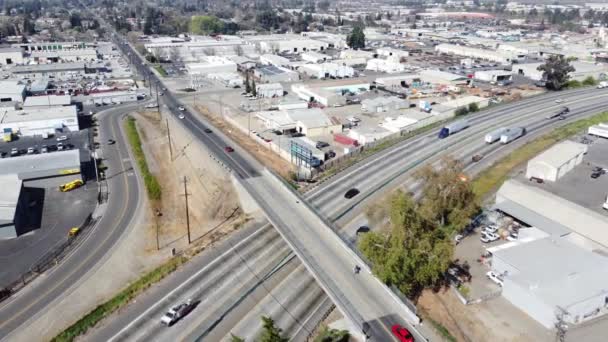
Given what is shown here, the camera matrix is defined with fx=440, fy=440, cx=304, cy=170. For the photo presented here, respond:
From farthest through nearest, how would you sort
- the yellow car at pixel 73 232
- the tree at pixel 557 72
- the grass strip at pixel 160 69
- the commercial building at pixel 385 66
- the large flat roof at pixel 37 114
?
the commercial building at pixel 385 66 → the grass strip at pixel 160 69 → the tree at pixel 557 72 → the large flat roof at pixel 37 114 → the yellow car at pixel 73 232

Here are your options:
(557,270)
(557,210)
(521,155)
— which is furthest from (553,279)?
(521,155)

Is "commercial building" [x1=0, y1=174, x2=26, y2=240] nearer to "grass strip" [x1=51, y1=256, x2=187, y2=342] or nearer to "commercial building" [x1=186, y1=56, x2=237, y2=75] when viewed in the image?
"grass strip" [x1=51, y1=256, x2=187, y2=342]

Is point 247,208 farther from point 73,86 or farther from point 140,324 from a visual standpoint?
point 73,86

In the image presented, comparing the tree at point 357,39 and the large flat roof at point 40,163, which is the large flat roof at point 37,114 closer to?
the large flat roof at point 40,163

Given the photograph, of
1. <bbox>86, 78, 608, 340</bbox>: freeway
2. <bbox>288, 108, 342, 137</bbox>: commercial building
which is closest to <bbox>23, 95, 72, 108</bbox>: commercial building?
<bbox>288, 108, 342, 137</bbox>: commercial building

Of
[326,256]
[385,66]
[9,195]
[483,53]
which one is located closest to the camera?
[326,256]

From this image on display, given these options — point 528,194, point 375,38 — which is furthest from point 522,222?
point 375,38

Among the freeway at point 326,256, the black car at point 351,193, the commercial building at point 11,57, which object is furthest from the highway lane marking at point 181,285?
the commercial building at point 11,57

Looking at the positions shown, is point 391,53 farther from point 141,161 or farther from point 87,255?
point 87,255
